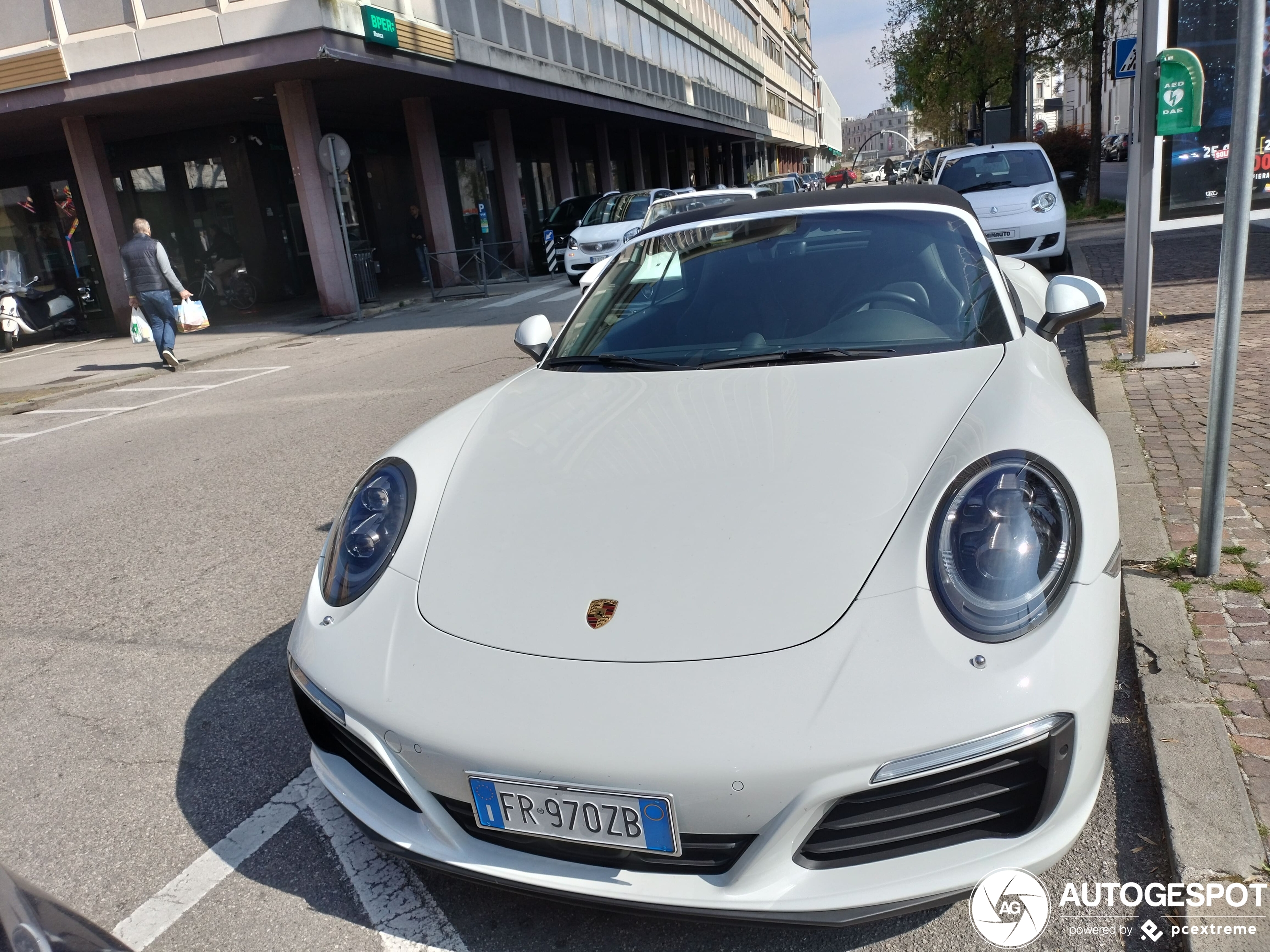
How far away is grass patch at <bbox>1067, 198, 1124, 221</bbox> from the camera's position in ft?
64.3

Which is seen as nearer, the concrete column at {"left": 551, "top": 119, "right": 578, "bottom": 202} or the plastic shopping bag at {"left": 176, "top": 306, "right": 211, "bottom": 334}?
the plastic shopping bag at {"left": 176, "top": 306, "right": 211, "bottom": 334}

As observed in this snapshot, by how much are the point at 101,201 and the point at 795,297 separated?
17455mm

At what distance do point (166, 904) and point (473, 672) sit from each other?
1033 millimetres

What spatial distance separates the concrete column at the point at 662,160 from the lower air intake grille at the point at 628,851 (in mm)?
40786

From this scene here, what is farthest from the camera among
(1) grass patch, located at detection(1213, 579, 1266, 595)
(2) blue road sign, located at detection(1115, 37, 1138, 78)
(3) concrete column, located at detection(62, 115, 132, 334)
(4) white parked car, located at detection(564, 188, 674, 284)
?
(4) white parked car, located at detection(564, 188, 674, 284)

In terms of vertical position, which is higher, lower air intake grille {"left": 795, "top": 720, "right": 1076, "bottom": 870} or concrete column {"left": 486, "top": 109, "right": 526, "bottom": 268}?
concrete column {"left": 486, "top": 109, "right": 526, "bottom": 268}

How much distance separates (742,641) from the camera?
1864mm

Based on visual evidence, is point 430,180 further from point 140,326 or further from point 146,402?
point 146,402

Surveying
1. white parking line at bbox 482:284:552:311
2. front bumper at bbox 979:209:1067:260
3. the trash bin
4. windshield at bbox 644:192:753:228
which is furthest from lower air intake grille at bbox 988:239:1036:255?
the trash bin

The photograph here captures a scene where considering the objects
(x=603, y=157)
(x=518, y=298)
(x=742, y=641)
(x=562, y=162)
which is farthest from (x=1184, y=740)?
(x=603, y=157)

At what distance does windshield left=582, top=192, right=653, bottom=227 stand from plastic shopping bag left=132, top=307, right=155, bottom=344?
8894 millimetres

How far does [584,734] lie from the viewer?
1769mm

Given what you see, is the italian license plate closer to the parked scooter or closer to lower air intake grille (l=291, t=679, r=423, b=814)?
lower air intake grille (l=291, t=679, r=423, b=814)

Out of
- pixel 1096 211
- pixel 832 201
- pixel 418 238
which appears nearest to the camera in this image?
pixel 832 201
